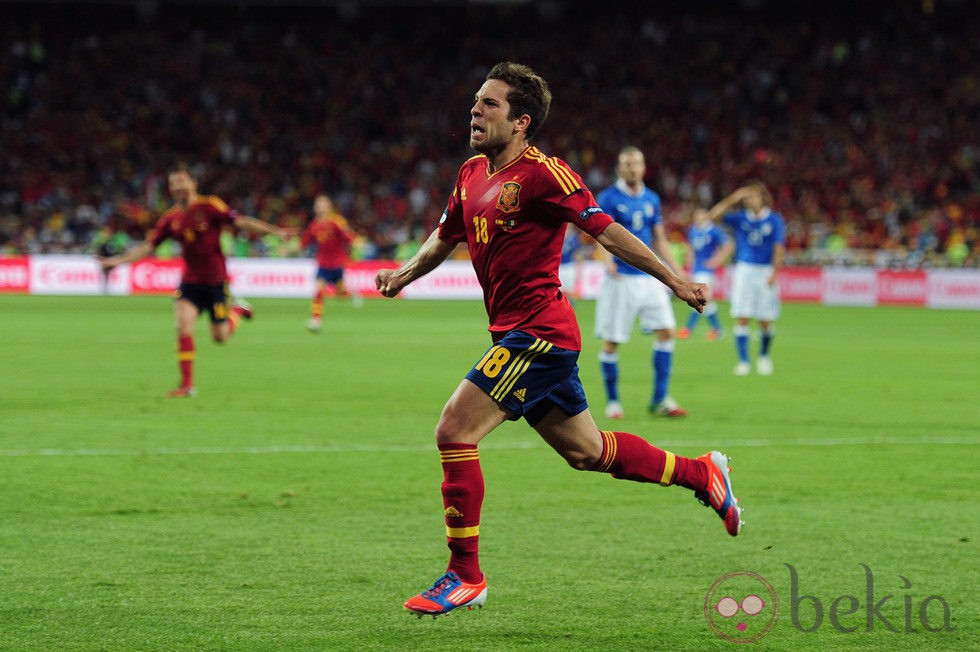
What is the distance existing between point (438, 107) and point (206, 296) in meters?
34.0

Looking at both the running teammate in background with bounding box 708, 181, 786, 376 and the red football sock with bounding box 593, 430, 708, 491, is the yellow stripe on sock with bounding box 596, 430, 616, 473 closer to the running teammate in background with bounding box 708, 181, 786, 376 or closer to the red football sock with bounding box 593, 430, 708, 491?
the red football sock with bounding box 593, 430, 708, 491

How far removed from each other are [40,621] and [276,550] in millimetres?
1578

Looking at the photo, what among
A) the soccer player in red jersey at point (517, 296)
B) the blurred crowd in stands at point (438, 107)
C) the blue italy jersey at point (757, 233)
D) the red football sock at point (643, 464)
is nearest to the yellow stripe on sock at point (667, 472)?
the red football sock at point (643, 464)

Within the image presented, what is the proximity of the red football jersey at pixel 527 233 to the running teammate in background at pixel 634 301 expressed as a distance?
6547 millimetres

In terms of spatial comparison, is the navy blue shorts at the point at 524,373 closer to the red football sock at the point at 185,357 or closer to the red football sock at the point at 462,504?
the red football sock at the point at 462,504

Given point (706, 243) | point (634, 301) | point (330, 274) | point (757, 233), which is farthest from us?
point (330, 274)

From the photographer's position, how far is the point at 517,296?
225 inches

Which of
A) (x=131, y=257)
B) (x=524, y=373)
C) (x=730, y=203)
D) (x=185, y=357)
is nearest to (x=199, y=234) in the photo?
(x=131, y=257)

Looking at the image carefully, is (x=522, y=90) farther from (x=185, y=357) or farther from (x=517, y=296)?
(x=185, y=357)

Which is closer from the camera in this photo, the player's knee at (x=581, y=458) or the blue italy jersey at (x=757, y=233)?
the player's knee at (x=581, y=458)

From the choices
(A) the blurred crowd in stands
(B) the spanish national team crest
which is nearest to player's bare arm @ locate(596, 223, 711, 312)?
(B) the spanish national team crest

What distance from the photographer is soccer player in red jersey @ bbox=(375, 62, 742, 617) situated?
5449 mm

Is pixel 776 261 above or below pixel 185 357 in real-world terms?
above

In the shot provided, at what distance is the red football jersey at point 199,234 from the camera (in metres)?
14.0
